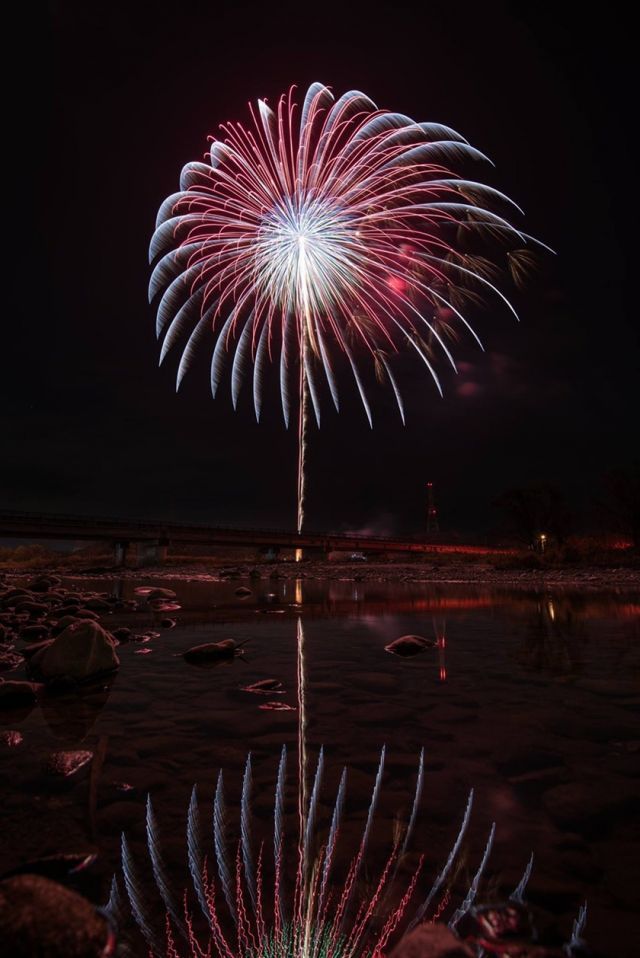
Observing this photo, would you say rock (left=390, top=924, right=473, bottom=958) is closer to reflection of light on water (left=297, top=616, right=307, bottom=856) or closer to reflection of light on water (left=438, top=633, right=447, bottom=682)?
reflection of light on water (left=297, top=616, right=307, bottom=856)

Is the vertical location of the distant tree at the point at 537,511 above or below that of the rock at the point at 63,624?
above

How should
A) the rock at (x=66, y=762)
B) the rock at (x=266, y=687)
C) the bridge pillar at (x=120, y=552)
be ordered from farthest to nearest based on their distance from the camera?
1. the bridge pillar at (x=120, y=552)
2. the rock at (x=266, y=687)
3. the rock at (x=66, y=762)

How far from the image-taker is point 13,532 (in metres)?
67.4

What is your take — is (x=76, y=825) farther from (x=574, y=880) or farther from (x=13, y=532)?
(x=13, y=532)

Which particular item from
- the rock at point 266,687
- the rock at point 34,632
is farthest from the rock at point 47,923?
the rock at point 34,632

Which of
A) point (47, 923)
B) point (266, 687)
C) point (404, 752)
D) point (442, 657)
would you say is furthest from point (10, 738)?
point (442, 657)

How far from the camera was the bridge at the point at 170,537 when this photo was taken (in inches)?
2724

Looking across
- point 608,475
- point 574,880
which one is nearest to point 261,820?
point 574,880

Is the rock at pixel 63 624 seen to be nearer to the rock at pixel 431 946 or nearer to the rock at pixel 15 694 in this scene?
the rock at pixel 15 694

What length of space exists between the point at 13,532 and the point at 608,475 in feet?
257

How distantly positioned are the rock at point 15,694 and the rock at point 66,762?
256 centimetres

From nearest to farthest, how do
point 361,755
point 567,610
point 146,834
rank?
point 146,834
point 361,755
point 567,610

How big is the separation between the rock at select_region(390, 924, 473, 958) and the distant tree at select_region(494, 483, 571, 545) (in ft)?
262

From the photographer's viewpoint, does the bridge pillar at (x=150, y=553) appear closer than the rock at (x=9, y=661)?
No
